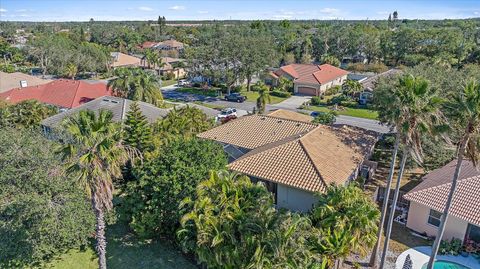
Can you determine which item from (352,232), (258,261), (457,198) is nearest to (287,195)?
(352,232)

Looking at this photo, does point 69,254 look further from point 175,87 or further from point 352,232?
point 175,87

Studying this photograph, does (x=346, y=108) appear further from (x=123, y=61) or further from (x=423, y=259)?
(x=123, y=61)

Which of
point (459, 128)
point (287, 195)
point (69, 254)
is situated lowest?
point (69, 254)

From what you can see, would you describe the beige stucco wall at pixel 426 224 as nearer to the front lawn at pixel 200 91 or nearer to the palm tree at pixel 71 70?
the front lawn at pixel 200 91

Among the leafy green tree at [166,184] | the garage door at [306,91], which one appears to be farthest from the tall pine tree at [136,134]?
the garage door at [306,91]

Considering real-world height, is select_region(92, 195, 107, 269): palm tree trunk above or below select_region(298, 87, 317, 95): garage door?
above

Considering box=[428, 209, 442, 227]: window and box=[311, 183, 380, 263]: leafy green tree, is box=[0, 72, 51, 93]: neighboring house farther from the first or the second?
box=[428, 209, 442, 227]: window

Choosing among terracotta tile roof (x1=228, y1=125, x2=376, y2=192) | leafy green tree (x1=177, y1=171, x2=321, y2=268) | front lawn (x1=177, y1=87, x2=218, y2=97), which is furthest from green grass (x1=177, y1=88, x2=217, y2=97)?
leafy green tree (x1=177, y1=171, x2=321, y2=268)
